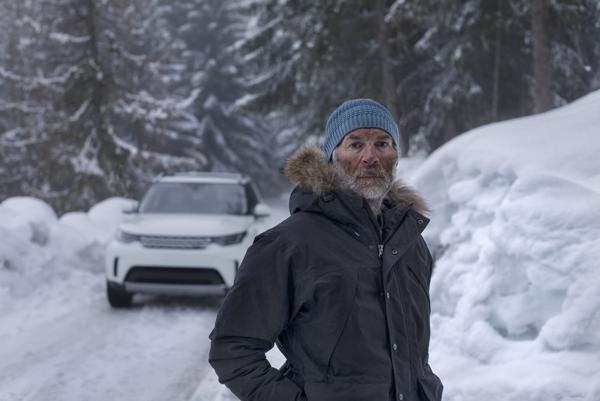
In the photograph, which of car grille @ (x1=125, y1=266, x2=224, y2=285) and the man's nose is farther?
car grille @ (x1=125, y1=266, x2=224, y2=285)

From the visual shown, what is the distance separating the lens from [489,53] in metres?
17.6

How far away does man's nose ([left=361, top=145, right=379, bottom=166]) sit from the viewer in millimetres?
2297

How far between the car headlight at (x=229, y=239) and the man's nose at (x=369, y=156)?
604 cm

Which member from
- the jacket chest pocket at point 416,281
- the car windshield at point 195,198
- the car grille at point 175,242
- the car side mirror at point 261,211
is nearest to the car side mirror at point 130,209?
the car windshield at point 195,198

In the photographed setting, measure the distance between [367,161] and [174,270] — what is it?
6.14 meters

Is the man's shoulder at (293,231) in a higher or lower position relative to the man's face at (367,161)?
lower

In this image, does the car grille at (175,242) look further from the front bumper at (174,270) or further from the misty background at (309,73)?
the misty background at (309,73)

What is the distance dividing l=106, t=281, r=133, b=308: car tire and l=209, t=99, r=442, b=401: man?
643cm

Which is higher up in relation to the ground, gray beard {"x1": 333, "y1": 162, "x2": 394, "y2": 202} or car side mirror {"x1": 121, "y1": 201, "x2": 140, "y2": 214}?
gray beard {"x1": 333, "y1": 162, "x2": 394, "y2": 202}

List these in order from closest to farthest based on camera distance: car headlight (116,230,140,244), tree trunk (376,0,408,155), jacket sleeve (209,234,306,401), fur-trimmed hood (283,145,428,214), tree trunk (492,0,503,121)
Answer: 1. jacket sleeve (209,234,306,401)
2. fur-trimmed hood (283,145,428,214)
3. car headlight (116,230,140,244)
4. tree trunk (492,0,503,121)
5. tree trunk (376,0,408,155)

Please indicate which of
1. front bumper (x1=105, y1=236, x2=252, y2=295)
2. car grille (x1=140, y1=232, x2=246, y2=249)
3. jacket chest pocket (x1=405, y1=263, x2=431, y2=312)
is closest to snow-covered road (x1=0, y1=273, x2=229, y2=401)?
front bumper (x1=105, y1=236, x2=252, y2=295)

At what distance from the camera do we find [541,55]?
43.7 ft

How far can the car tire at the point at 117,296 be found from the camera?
26.6ft

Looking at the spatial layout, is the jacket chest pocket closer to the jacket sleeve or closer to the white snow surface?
the jacket sleeve
